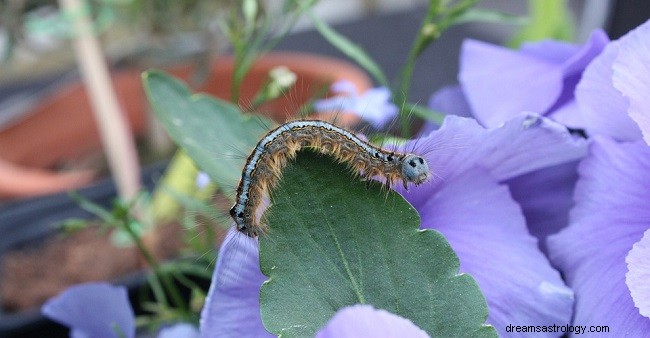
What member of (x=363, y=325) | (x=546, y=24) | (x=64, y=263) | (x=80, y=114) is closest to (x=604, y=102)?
(x=363, y=325)

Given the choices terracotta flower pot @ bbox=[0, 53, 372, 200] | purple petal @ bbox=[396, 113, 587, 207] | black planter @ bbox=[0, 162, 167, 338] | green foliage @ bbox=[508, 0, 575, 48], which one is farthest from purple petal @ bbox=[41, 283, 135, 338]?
terracotta flower pot @ bbox=[0, 53, 372, 200]

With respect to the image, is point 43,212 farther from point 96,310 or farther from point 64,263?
point 96,310

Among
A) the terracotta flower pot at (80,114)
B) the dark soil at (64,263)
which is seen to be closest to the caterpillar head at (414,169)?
the dark soil at (64,263)

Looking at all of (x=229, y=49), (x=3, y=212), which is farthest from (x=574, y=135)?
(x=229, y=49)

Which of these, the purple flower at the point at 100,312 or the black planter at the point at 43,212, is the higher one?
the purple flower at the point at 100,312

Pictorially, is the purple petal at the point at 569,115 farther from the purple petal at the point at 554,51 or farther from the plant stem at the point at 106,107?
the plant stem at the point at 106,107

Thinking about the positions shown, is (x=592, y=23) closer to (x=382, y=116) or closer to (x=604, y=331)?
(x=382, y=116)
